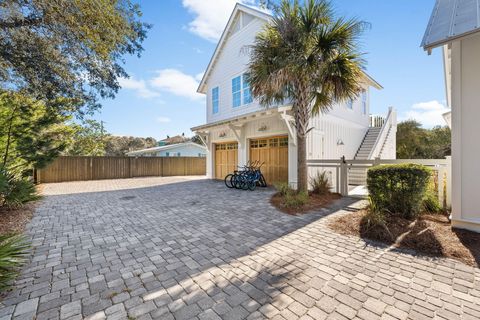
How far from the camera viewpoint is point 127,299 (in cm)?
228

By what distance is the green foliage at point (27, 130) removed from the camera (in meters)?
6.34

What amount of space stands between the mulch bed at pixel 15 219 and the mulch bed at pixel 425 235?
262 inches

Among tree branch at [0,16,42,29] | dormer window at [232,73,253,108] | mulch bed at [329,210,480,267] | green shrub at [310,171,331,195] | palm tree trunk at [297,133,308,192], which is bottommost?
mulch bed at [329,210,480,267]

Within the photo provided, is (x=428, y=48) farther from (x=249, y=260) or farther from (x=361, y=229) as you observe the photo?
(x=249, y=260)

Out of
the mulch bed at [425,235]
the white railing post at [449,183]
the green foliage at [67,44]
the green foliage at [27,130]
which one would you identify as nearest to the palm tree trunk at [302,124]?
the mulch bed at [425,235]

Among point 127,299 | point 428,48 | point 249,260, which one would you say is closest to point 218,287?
point 249,260

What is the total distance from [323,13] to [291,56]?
1.51m

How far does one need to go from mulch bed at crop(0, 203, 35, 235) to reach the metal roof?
8515mm

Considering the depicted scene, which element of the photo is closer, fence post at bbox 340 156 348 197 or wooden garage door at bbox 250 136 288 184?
fence post at bbox 340 156 348 197

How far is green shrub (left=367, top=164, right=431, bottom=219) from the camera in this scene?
174 inches

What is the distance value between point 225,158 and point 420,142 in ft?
56.1

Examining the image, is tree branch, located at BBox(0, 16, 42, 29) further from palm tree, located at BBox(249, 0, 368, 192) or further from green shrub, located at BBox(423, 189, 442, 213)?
green shrub, located at BBox(423, 189, 442, 213)

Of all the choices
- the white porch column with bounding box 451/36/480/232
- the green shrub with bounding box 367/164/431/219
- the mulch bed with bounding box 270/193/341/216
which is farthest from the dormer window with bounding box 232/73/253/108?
the white porch column with bounding box 451/36/480/232

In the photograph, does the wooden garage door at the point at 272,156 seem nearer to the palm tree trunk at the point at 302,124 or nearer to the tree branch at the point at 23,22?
the palm tree trunk at the point at 302,124
